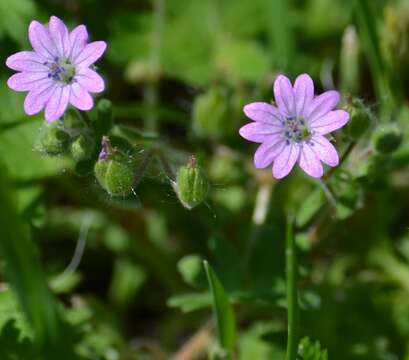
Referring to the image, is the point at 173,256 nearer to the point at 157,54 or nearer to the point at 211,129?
the point at 211,129

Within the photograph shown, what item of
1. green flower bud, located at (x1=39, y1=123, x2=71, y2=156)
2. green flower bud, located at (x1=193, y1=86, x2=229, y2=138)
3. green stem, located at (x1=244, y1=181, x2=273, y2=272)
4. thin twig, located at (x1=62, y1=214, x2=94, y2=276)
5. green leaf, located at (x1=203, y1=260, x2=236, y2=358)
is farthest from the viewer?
thin twig, located at (x1=62, y1=214, x2=94, y2=276)

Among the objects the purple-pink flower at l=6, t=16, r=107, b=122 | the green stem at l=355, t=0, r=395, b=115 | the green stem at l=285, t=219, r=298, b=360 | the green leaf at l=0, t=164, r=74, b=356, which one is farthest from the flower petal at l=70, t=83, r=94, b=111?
the green stem at l=355, t=0, r=395, b=115

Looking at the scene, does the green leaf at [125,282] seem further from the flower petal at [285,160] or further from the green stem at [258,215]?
the flower petal at [285,160]

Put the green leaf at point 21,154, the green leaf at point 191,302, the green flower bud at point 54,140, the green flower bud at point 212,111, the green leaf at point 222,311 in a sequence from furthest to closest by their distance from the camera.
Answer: the green flower bud at point 212,111
the green leaf at point 21,154
the green leaf at point 191,302
the green flower bud at point 54,140
the green leaf at point 222,311

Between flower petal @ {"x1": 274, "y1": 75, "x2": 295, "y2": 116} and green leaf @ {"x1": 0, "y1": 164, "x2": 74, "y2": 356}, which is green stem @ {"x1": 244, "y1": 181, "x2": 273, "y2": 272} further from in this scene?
green leaf @ {"x1": 0, "y1": 164, "x2": 74, "y2": 356}

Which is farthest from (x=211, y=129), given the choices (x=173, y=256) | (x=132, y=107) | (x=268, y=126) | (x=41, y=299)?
(x=41, y=299)

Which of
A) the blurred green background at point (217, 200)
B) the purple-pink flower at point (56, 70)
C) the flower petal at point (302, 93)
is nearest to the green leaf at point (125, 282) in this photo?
the blurred green background at point (217, 200)
